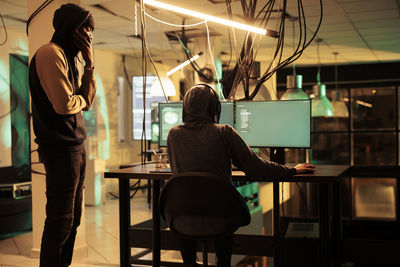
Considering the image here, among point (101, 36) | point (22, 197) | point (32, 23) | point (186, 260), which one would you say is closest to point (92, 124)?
point (101, 36)

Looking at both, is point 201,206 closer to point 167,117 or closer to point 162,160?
point 162,160

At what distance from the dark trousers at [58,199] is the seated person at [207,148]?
50 centimetres

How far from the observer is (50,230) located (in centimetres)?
239

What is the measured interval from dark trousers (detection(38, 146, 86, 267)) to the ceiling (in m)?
3.03

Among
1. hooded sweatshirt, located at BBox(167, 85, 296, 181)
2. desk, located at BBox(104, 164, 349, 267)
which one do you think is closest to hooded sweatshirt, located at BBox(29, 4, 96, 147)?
hooded sweatshirt, located at BBox(167, 85, 296, 181)

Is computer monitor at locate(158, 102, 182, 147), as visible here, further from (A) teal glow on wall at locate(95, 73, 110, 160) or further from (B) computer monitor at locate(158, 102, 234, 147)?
(A) teal glow on wall at locate(95, 73, 110, 160)

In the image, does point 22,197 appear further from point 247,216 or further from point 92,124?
point 247,216

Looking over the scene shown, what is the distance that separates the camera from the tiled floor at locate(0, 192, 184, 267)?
4005 mm

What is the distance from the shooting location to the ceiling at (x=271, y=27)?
5227 millimetres

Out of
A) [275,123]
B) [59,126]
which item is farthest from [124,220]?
[275,123]

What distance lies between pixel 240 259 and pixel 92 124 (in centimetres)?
379

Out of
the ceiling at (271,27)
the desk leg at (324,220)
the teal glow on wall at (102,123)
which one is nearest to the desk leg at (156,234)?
the desk leg at (324,220)

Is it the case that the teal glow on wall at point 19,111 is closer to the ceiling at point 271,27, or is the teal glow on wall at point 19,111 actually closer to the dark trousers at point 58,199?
the ceiling at point 271,27

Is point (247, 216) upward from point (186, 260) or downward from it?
upward
